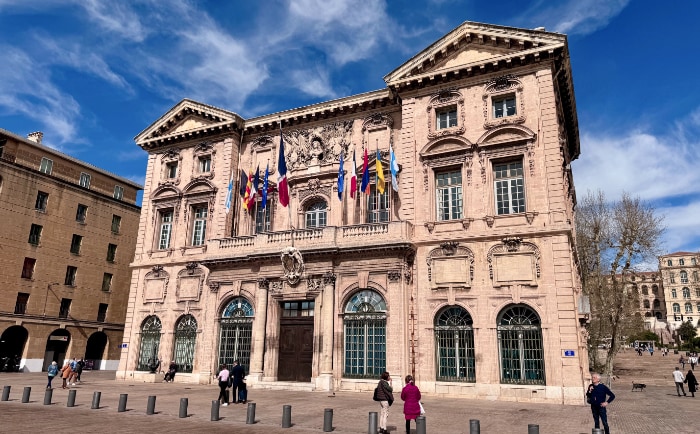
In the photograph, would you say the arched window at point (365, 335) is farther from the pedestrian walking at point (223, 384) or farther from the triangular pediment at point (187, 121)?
the triangular pediment at point (187, 121)

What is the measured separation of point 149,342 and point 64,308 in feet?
49.4

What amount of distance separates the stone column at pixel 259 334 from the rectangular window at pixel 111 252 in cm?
2379

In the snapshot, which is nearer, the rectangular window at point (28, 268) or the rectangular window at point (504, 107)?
the rectangular window at point (504, 107)

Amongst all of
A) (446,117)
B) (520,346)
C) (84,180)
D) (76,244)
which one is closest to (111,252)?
(76,244)

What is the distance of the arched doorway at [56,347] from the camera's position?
3788 centimetres

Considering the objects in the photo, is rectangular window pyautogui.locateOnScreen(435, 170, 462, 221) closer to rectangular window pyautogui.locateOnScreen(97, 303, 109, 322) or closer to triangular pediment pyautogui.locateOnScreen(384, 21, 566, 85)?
triangular pediment pyautogui.locateOnScreen(384, 21, 566, 85)

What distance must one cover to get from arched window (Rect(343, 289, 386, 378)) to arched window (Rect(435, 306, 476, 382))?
2.45m

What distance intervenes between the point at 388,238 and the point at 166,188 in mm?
15244

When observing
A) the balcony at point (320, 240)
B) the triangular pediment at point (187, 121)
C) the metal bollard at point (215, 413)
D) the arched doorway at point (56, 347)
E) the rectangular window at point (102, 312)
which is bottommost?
the metal bollard at point (215, 413)

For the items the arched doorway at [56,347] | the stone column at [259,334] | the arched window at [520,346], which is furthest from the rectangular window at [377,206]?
the arched doorway at [56,347]

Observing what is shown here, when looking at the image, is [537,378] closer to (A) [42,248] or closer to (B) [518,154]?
(B) [518,154]

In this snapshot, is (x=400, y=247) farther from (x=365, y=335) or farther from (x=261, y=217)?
(x=261, y=217)

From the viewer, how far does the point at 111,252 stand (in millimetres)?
43594

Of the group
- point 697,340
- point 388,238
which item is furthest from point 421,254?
point 697,340
